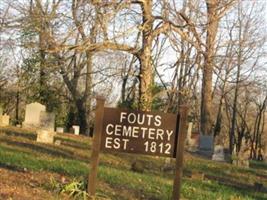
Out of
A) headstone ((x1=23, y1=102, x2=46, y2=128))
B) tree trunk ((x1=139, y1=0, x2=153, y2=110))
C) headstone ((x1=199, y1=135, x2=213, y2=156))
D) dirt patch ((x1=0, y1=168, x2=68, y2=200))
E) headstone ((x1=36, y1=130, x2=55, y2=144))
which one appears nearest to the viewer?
dirt patch ((x1=0, y1=168, x2=68, y2=200))

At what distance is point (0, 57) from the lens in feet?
183

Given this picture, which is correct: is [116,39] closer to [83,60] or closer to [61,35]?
[61,35]

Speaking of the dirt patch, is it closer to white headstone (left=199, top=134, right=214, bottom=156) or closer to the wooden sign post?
the wooden sign post

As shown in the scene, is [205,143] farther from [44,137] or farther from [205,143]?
[44,137]

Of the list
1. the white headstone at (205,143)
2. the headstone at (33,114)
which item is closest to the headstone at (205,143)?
the white headstone at (205,143)

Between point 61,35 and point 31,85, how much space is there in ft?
62.9

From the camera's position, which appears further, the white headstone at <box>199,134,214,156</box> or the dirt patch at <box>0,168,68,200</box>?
the white headstone at <box>199,134,214,156</box>

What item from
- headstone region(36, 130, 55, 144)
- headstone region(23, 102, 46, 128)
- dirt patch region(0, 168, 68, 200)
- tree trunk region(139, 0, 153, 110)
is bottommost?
dirt patch region(0, 168, 68, 200)

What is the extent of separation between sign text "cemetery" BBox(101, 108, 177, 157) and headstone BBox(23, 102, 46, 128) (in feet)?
71.0

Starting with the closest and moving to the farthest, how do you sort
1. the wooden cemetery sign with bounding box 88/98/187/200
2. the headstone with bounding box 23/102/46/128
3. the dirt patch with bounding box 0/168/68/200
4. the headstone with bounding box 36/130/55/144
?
the dirt patch with bounding box 0/168/68/200 → the wooden cemetery sign with bounding box 88/98/187/200 → the headstone with bounding box 36/130/55/144 → the headstone with bounding box 23/102/46/128

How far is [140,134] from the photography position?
886 cm

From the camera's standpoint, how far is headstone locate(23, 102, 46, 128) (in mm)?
30406

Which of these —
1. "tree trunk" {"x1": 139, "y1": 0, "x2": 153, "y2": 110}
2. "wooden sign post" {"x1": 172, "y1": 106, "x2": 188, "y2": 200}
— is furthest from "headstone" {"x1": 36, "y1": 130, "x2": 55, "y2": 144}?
"wooden sign post" {"x1": 172, "y1": 106, "x2": 188, "y2": 200}

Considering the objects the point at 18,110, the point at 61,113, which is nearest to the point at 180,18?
the point at 61,113
